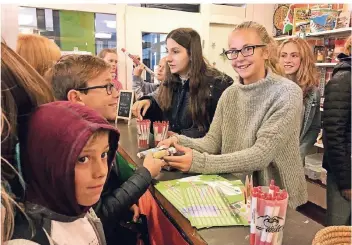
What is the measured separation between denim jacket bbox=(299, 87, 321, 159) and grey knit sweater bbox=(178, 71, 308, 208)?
2.58 feet

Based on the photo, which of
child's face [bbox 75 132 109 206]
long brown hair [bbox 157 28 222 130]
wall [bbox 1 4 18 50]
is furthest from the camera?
long brown hair [bbox 157 28 222 130]

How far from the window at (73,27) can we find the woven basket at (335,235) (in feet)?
10.3

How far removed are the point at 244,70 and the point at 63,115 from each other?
2.65 feet

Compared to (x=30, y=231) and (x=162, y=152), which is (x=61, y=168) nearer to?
(x=30, y=231)

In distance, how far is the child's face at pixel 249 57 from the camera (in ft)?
3.94

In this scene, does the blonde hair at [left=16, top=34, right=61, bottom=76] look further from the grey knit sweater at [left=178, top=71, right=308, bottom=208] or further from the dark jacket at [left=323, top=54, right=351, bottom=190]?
the dark jacket at [left=323, top=54, right=351, bottom=190]

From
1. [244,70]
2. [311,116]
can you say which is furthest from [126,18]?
[244,70]

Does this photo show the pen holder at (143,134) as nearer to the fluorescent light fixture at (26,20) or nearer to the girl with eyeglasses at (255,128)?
the girl with eyeglasses at (255,128)

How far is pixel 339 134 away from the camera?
1.37m

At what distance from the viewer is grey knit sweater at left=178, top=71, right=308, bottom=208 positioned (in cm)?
105

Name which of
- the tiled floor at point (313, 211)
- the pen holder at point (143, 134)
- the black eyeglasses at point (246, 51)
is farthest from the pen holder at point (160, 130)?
the tiled floor at point (313, 211)

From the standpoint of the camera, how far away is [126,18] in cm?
360

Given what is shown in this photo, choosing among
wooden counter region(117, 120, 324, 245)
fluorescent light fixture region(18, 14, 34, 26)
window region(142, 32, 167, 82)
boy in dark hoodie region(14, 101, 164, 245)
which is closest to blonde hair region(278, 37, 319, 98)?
wooden counter region(117, 120, 324, 245)

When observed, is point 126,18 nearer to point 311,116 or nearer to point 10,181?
point 311,116
